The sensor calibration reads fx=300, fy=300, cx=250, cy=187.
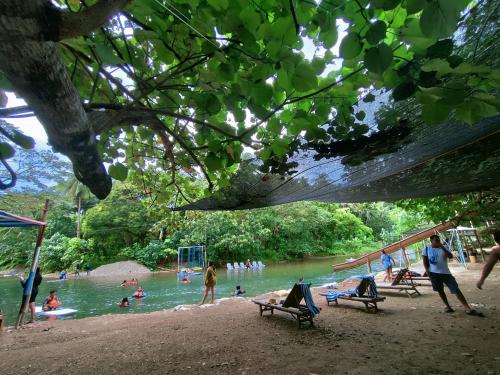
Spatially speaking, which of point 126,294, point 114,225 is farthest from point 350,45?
point 114,225

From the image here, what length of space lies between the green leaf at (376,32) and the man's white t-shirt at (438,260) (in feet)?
16.2

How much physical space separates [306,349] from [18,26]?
3.99m

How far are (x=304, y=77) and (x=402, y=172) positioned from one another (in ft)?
8.38

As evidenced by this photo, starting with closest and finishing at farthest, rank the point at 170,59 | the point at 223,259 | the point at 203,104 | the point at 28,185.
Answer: the point at 170,59 → the point at 203,104 → the point at 28,185 → the point at 223,259

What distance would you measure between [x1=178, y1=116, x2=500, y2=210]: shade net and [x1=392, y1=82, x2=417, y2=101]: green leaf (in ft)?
3.85

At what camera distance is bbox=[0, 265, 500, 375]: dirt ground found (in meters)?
3.10

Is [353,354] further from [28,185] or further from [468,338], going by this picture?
[28,185]

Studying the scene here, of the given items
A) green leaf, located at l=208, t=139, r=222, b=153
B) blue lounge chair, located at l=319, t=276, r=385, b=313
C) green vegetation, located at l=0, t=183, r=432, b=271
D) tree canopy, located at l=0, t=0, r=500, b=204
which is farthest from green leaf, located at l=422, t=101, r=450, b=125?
green vegetation, located at l=0, t=183, r=432, b=271

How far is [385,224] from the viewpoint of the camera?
3512 centimetres

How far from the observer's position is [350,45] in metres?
1.04

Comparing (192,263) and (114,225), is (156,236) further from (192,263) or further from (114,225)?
(192,263)

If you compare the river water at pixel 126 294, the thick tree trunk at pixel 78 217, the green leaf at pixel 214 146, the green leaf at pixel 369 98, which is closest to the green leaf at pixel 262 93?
the green leaf at pixel 214 146

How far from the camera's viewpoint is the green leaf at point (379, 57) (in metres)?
0.98

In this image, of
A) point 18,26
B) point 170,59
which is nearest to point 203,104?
point 170,59
